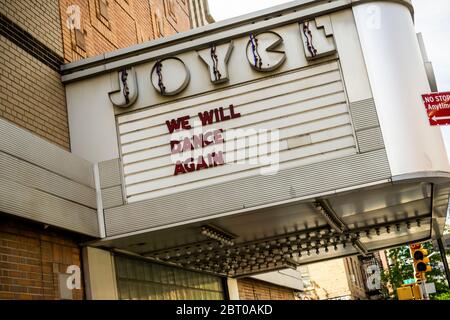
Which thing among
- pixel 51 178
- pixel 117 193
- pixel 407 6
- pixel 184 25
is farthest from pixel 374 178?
pixel 184 25

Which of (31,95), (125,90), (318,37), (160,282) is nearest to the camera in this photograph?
(31,95)

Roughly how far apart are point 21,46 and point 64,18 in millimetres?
2191

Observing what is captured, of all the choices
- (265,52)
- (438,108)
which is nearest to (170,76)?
(265,52)

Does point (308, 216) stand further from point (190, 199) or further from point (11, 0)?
point (11, 0)

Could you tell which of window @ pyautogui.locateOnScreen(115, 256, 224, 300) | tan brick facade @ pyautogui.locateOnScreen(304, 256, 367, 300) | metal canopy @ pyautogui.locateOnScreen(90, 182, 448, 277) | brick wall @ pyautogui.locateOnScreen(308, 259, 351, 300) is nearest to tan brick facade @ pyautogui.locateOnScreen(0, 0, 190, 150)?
metal canopy @ pyautogui.locateOnScreen(90, 182, 448, 277)

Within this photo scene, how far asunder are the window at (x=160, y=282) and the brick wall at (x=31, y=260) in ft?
6.95

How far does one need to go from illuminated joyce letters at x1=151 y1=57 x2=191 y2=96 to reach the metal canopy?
2462 mm

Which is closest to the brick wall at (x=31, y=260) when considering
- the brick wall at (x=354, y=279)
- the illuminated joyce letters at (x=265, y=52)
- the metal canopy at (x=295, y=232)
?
the metal canopy at (x=295, y=232)

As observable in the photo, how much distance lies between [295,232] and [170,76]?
482cm

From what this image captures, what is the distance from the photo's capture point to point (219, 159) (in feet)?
35.9

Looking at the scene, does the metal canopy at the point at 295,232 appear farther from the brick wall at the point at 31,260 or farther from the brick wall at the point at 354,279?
the brick wall at the point at 354,279

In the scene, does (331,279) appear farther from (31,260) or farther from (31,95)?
(31,260)

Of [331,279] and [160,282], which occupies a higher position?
[331,279]

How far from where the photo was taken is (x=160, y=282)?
14.8 meters
